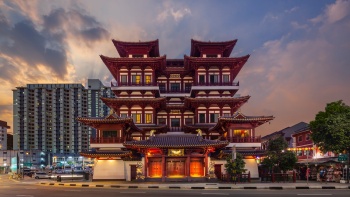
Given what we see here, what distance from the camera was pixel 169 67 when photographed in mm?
59031

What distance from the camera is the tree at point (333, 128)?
39.4 meters

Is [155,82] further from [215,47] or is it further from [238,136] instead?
[238,136]

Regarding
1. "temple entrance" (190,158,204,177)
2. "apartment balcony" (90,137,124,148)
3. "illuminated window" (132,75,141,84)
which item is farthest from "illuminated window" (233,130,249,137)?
"illuminated window" (132,75,141,84)

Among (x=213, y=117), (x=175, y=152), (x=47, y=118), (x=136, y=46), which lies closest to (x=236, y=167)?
A: (x=175, y=152)

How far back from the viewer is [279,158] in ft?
139

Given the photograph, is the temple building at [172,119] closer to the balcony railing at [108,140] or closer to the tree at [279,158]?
the balcony railing at [108,140]

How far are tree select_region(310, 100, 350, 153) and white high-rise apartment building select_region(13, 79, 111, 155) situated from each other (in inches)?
6500

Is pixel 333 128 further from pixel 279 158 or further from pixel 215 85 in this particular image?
pixel 215 85

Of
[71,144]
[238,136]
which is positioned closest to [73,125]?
[71,144]

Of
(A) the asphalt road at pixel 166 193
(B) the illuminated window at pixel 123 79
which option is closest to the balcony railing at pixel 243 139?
(A) the asphalt road at pixel 166 193

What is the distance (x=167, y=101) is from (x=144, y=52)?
8.70m

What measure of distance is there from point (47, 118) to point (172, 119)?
153 metres

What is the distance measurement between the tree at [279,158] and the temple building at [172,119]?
3.38m

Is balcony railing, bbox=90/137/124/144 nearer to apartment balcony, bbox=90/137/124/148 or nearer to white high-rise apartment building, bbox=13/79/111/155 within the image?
apartment balcony, bbox=90/137/124/148
